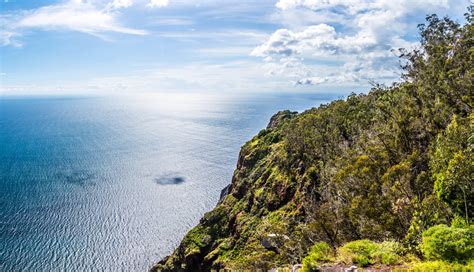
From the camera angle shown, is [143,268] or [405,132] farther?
[143,268]

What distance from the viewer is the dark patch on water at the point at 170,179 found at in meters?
137

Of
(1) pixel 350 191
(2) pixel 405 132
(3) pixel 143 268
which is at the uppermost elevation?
(2) pixel 405 132

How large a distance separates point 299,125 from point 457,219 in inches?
2260

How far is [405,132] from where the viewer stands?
1288 inches

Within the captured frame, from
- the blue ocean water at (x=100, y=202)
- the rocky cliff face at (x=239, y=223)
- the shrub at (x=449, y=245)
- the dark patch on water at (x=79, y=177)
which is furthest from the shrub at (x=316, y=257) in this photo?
the dark patch on water at (x=79, y=177)

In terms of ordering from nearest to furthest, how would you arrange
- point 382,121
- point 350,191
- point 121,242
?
point 350,191 → point 382,121 → point 121,242

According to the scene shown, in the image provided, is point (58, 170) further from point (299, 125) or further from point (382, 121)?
point (382, 121)

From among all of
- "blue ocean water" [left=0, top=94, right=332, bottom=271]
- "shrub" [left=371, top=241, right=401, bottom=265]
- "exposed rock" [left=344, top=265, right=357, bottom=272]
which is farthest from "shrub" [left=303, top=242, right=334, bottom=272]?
"blue ocean water" [left=0, top=94, right=332, bottom=271]

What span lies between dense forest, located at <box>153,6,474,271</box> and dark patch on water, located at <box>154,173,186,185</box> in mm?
64448

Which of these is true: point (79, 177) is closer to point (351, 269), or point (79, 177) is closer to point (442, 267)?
point (351, 269)

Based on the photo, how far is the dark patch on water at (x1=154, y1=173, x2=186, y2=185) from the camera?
137 metres

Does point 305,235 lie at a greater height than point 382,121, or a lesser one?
lesser

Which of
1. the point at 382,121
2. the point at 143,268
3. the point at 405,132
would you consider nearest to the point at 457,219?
the point at 405,132

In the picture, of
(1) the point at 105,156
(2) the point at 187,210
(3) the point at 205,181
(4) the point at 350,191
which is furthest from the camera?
(1) the point at 105,156
